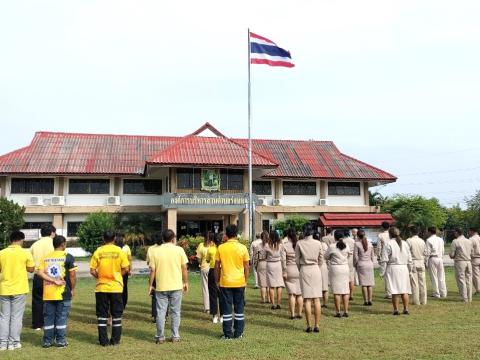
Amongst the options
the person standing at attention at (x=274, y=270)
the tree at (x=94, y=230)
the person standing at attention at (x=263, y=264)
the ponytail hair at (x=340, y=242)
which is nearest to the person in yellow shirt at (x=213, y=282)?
the person standing at attention at (x=274, y=270)

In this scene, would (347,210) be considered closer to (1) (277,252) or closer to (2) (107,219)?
(2) (107,219)

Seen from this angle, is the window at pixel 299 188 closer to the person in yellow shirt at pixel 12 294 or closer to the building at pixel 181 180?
the building at pixel 181 180

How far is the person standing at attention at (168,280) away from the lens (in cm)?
718

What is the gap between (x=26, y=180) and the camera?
90.0 feet

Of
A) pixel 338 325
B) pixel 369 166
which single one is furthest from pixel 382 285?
pixel 369 166

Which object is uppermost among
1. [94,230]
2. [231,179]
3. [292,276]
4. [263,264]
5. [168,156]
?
[168,156]

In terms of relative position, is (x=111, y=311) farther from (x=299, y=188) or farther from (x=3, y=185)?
(x=299, y=188)

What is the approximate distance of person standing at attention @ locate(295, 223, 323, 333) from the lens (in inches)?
310

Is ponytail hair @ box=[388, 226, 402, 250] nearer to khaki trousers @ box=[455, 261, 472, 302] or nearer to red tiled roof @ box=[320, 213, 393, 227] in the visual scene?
khaki trousers @ box=[455, 261, 472, 302]

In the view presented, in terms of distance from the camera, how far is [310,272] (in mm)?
8148

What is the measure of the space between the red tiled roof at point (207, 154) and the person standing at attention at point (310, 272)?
51.1 feet

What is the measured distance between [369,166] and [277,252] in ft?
75.1

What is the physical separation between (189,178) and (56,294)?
17.8 meters

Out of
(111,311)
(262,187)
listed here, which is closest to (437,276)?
(111,311)
